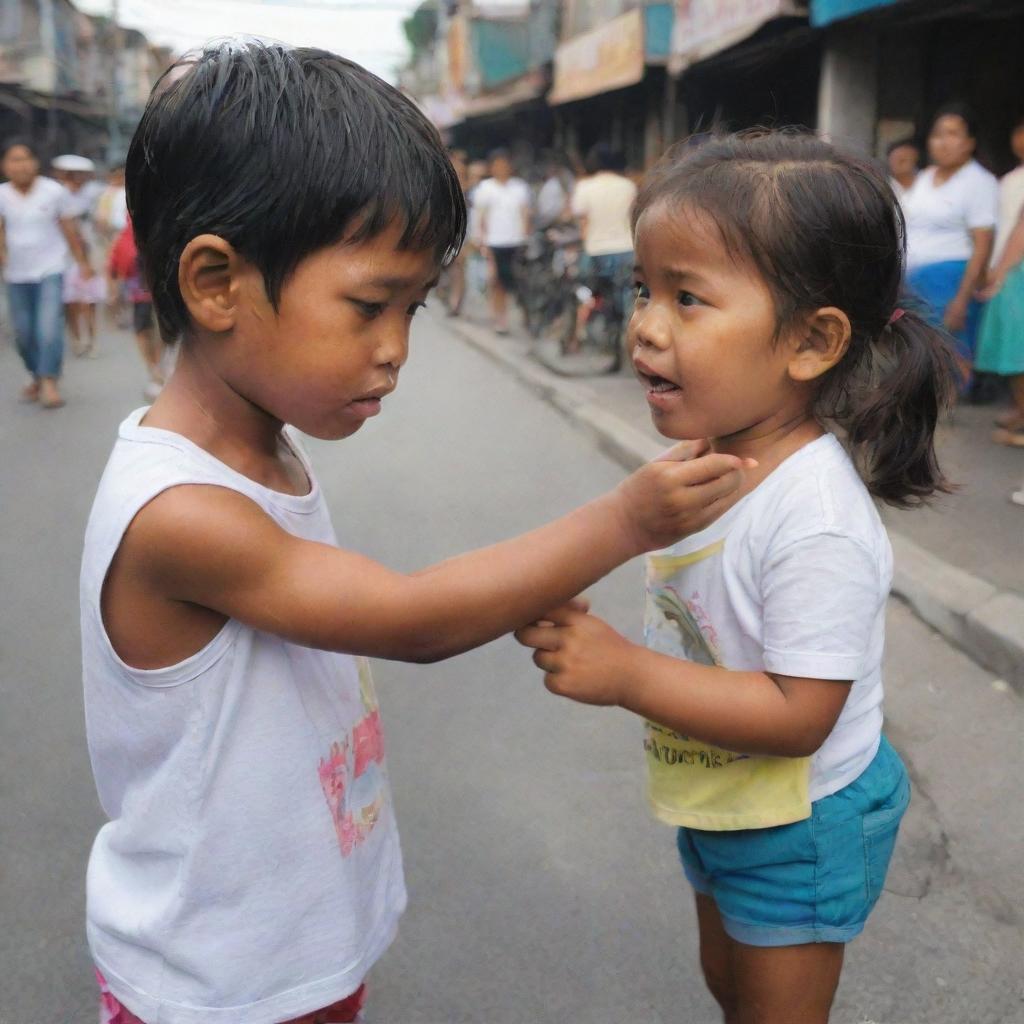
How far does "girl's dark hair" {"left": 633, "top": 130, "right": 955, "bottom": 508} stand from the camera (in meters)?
1.35

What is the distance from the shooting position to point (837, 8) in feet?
23.4

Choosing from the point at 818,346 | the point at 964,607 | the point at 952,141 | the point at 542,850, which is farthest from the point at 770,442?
the point at 952,141

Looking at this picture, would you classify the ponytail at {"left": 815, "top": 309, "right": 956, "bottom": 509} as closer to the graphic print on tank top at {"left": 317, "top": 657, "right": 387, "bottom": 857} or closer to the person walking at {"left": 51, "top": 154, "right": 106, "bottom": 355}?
the graphic print on tank top at {"left": 317, "top": 657, "right": 387, "bottom": 857}

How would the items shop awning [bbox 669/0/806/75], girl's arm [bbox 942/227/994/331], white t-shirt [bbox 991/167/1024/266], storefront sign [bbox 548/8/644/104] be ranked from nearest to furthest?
white t-shirt [bbox 991/167/1024/266] → girl's arm [bbox 942/227/994/331] → shop awning [bbox 669/0/806/75] → storefront sign [bbox 548/8/644/104]

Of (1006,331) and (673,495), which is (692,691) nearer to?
(673,495)

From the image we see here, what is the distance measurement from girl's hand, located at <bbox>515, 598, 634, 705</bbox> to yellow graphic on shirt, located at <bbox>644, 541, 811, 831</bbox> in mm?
176

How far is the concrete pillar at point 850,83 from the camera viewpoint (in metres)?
8.14

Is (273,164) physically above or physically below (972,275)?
above

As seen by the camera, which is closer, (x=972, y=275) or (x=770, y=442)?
(x=770, y=442)

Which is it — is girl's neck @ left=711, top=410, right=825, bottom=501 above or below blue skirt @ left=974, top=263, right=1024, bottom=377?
above

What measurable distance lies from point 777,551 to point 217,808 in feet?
2.32

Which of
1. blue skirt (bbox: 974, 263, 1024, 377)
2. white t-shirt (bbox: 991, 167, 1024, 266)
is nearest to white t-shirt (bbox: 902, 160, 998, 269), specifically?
white t-shirt (bbox: 991, 167, 1024, 266)

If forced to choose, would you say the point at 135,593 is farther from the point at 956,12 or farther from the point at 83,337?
the point at 83,337

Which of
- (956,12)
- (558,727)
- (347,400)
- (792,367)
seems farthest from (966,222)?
(347,400)
